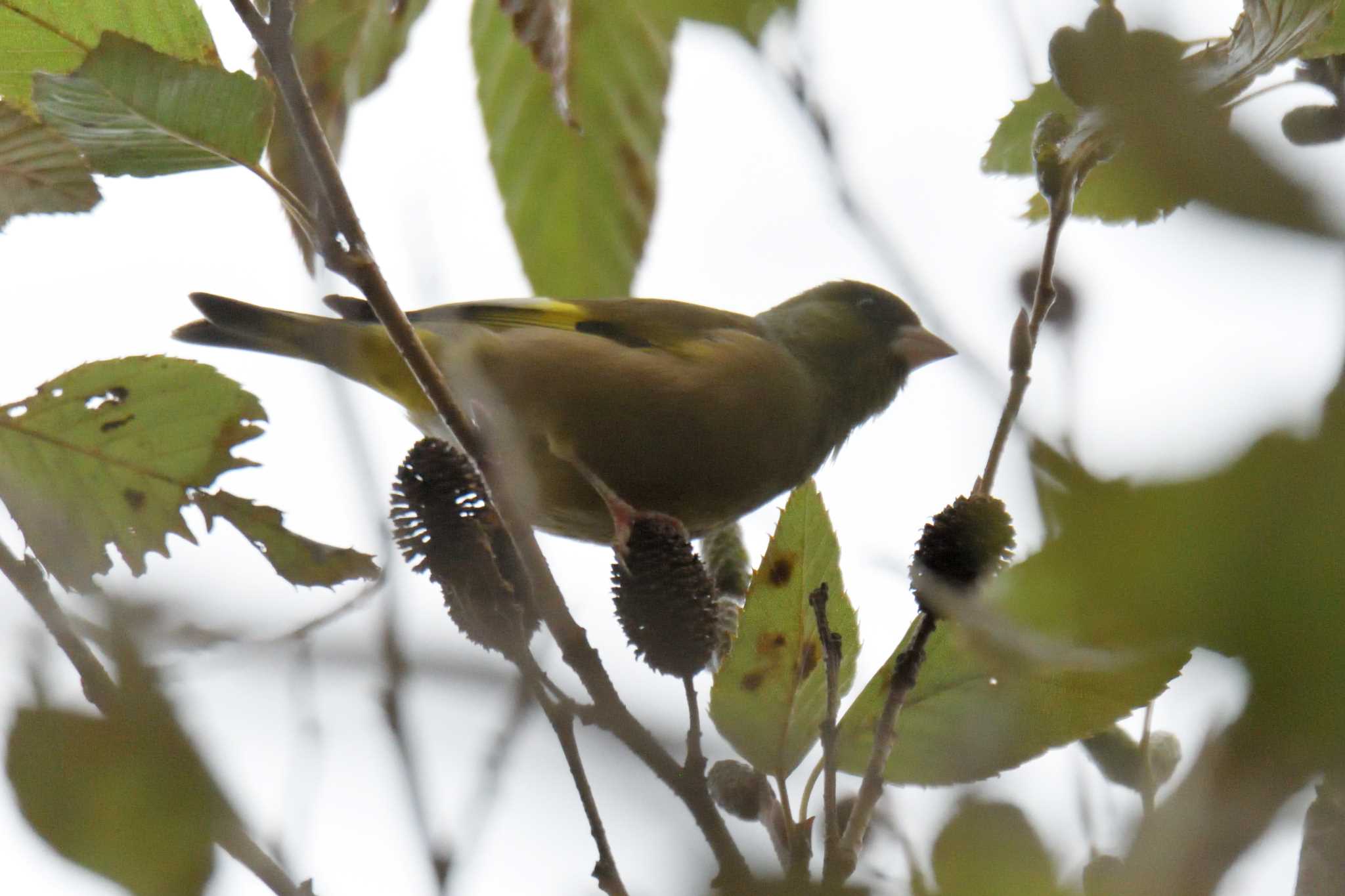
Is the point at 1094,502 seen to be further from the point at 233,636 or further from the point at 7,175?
the point at 7,175

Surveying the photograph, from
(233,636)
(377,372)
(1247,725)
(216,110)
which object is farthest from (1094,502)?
(377,372)

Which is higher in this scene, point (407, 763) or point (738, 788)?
point (738, 788)

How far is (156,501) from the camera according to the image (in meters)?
1.96

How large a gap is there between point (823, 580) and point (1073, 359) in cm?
60

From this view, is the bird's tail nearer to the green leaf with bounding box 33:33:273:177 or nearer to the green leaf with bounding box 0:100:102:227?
the green leaf with bounding box 0:100:102:227

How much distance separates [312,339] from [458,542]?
1.69m

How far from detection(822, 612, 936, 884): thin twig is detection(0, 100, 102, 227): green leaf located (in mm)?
1254

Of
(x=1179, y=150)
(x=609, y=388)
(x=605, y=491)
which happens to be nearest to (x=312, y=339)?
(x=609, y=388)

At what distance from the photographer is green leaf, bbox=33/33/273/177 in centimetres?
169

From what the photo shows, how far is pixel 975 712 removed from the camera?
4.86 ft

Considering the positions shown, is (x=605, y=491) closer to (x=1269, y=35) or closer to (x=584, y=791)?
(x=584, y=791)

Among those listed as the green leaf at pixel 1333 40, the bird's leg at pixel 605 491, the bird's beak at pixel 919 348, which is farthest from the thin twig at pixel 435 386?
the bird's beak at pixel 919 348

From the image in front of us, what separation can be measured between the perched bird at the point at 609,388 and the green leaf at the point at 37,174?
1010 millimetres

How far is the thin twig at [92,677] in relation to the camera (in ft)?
2.22
